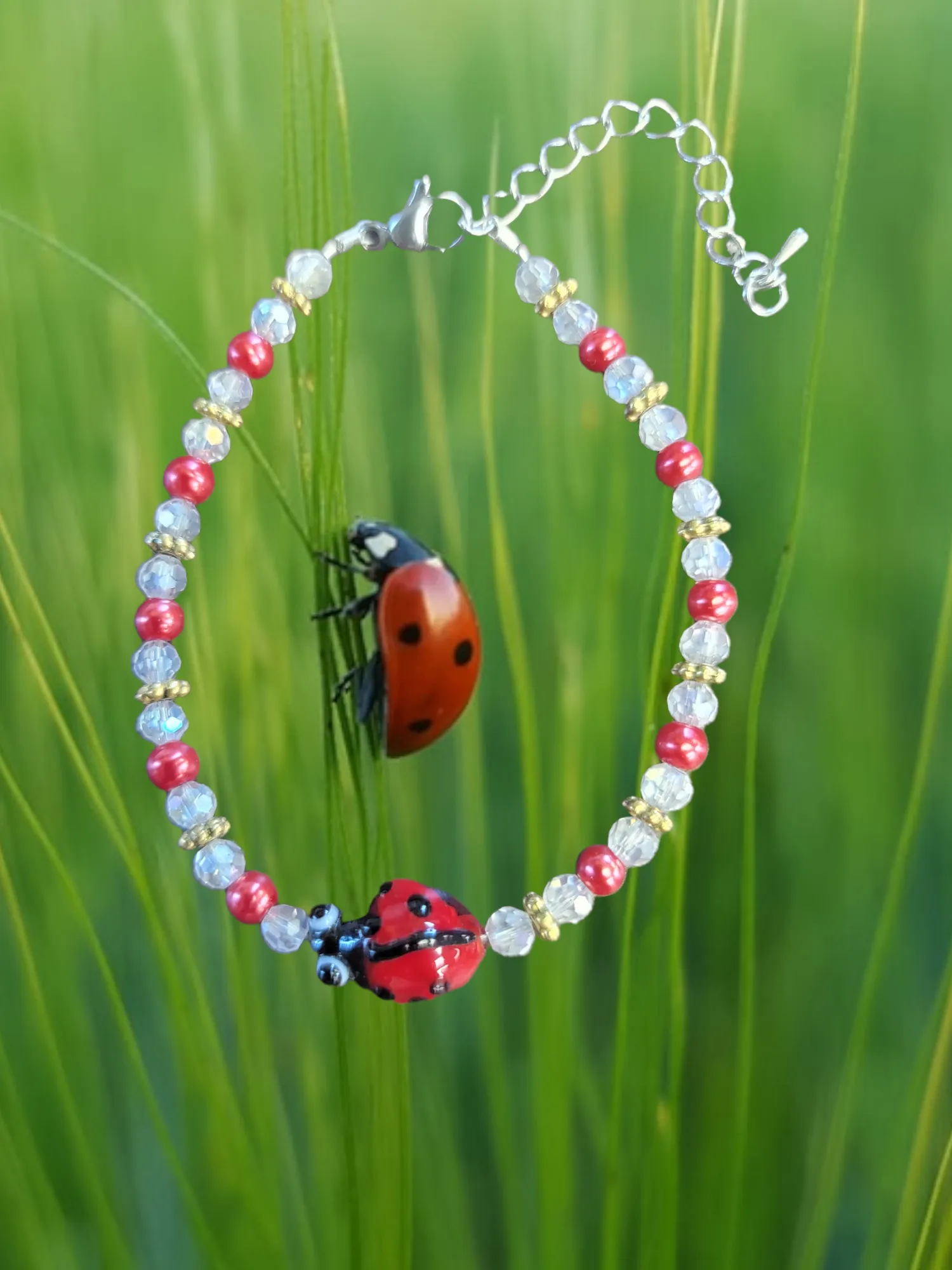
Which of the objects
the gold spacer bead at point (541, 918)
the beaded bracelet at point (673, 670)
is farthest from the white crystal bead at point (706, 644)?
the gold spacer bead at point (541, 918)

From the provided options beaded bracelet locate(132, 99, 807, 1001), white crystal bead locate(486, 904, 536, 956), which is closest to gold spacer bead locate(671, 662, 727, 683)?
beaded bracelet locate(132, 99, 807, 1001)

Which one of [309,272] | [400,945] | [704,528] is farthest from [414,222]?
[400,945]

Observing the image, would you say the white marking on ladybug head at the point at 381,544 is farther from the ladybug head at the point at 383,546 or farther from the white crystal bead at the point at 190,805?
the white crystal bead at the point at 190,805

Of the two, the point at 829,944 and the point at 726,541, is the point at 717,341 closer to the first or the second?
the point at 726,541

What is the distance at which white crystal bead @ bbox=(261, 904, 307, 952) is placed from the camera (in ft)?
1.19

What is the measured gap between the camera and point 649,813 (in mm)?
357

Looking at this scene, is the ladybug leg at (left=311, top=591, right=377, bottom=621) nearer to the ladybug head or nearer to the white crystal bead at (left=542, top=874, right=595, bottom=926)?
the ladybug head

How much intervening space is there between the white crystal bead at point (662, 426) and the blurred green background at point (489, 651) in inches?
1.2

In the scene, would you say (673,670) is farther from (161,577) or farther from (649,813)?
(161,577)

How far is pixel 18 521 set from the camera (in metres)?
0.41

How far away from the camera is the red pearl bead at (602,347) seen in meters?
0.35

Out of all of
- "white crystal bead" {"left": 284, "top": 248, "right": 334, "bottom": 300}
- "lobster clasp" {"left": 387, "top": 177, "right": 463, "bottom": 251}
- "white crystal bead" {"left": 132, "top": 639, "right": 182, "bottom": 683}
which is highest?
"lobster clasp" {"left": 387, "top": 177, "right": 463, "bottom": 251}

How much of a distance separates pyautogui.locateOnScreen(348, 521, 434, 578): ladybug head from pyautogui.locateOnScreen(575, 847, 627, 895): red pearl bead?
0.12m

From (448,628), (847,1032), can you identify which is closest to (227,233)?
(448,628)
